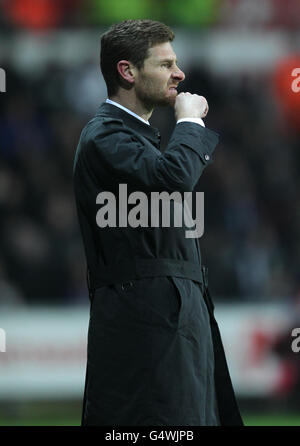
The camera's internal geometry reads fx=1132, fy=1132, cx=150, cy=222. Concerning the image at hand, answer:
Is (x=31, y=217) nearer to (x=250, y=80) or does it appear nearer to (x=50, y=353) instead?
(x=50, y=353)

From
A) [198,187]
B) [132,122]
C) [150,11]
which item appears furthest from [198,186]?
[132,122]

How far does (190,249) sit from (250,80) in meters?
9.57

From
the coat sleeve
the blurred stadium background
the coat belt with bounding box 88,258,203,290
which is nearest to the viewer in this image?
the coat sleeve

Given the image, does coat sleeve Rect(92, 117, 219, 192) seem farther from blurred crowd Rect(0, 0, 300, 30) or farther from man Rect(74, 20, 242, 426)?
blurred crowd Rect(0, 0, 300, 30)

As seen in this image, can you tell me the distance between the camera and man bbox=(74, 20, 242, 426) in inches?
153

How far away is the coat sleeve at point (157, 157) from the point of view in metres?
3.80

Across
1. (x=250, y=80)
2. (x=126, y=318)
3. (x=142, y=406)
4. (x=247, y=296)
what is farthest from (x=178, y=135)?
(x=250, y=80)

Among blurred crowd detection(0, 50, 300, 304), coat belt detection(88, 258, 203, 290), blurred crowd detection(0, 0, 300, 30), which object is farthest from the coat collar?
blurred crowd detection(0, 0, 300, 30)

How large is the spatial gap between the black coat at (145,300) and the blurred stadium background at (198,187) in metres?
5.79

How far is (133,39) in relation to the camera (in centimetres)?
405

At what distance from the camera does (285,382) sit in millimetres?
10617

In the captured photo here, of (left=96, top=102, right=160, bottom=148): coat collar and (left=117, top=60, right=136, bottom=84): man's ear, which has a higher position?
(left=117, top=60, right=136, bottom=84): man's ear

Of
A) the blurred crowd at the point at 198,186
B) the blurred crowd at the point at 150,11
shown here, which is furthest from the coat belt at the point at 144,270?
the blurred crowd at the point at 150,11

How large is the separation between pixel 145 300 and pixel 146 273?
93 millimetres
